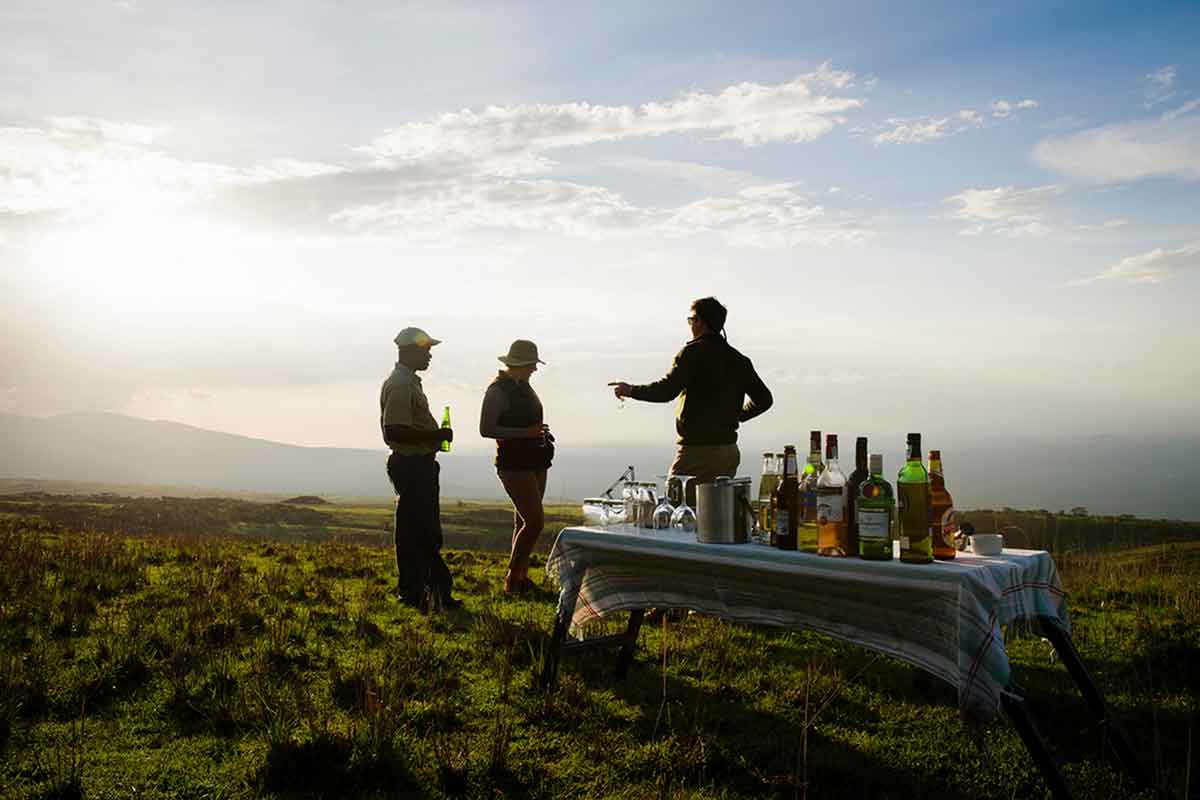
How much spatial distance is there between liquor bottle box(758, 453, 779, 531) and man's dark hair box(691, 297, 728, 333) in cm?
246

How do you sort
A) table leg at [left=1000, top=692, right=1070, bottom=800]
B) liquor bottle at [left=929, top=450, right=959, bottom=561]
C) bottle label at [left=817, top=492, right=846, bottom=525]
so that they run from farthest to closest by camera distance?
bottle label at [left=817, top=492, right=846, bottom=525]
liquor bottle at [left=929, top=450, right=959, bottom=561]
table leg at [left=1000, top=692, right=1070, bottom=800]

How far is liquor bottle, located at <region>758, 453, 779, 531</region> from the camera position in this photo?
4.36 m

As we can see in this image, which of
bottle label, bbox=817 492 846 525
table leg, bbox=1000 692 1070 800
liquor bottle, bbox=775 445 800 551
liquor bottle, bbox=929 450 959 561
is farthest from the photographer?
liquor bottle, bbox=775 445 800 551

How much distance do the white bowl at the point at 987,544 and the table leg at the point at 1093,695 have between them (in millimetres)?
368

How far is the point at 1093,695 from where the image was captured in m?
4.06

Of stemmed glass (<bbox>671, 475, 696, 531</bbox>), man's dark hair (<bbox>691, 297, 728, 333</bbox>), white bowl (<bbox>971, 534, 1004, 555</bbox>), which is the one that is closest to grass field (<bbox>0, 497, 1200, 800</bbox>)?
stemmed glass (<bbox>671, 475, 696, 531</bbox>)

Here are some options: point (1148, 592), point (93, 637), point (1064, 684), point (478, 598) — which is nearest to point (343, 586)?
point (478, 598)

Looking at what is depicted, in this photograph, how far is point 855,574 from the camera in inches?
145

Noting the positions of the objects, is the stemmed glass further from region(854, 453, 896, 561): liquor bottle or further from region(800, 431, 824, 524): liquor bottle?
region(854, 453, 896, 561): liquor bottle

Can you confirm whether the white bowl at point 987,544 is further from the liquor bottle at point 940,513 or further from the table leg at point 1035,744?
the table leg at point 1035,744

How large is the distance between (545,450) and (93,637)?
394cm

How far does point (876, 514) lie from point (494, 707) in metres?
2.75

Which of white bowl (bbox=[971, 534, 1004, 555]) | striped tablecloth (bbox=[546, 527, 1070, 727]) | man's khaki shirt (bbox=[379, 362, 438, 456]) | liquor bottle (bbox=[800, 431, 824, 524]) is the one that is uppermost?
man's khaki shirt (bbox=[379, 362, 438, 456])

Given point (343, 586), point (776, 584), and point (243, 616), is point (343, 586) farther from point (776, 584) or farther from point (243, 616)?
point (776, 584)
